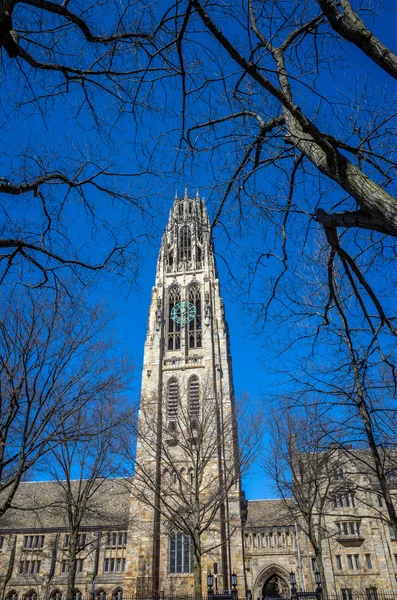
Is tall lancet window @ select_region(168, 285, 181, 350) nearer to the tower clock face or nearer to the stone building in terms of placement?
the stone building

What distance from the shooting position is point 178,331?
1586 inches

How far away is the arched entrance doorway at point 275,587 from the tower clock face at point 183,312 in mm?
20904

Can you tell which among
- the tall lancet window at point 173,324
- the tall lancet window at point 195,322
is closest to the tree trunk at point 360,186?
the tall lancet window at point 195,322

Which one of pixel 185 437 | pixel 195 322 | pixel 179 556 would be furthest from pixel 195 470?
pixel 195 322

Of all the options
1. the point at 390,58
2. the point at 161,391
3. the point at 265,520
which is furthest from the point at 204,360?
the point at 390,58

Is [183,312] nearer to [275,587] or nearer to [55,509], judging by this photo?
[55,509]

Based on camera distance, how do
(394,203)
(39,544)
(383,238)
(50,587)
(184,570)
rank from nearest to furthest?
1. (394,203)
2. (383,238)
3. (184,570)
4. (50,587)
5. (39,544)

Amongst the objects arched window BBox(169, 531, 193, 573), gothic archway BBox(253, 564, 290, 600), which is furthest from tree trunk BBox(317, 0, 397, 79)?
gothic archway BBox(253, 564, 290, 600)

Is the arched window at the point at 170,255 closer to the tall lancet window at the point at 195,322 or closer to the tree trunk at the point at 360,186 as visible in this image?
the tall lancet window at the point at 195,322

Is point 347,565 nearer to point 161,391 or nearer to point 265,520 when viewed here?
point 265,520

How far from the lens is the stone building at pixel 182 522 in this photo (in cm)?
2752

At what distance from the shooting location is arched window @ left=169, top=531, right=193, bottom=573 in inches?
1133

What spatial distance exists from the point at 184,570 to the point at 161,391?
12.5 meters

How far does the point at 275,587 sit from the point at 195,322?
21.8m
